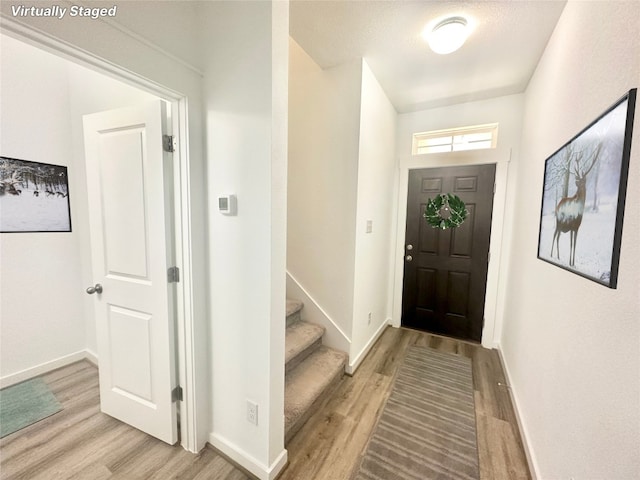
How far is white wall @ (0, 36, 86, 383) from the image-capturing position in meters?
1.94

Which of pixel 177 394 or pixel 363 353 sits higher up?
pixel 177 394

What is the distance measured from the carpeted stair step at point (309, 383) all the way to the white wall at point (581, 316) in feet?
4.15

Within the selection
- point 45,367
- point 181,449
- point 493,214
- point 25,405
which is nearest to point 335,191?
point 493,214

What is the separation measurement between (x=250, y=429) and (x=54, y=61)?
317 cm

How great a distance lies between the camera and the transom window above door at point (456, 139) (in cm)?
275

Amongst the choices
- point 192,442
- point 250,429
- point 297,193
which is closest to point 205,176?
point 297,193

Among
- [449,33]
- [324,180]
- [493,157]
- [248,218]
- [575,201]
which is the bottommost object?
[248,218]

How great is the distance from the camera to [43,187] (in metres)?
2.10

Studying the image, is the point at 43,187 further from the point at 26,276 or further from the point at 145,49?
the point at 145,49

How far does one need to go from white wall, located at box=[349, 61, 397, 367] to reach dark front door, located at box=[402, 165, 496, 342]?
285 mm

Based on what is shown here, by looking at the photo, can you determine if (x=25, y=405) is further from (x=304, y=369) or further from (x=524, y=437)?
(x=524, y=437)

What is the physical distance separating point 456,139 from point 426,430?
112 inches

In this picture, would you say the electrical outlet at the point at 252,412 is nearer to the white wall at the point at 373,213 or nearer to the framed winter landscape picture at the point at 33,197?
the white wall at the point at 373,213

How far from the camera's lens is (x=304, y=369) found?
2053 millimetres
